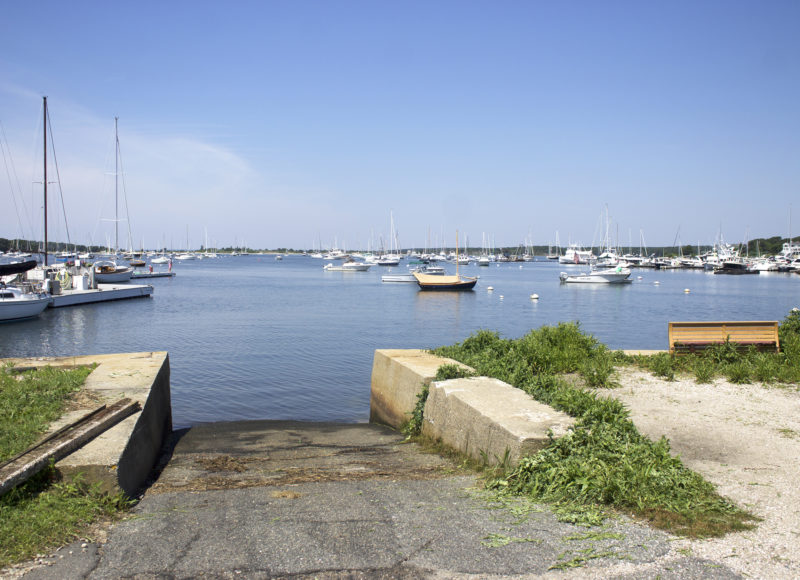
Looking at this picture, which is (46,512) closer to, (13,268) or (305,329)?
(305,329)

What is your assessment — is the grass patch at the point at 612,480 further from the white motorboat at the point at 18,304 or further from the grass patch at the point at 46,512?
the white motorboat at the point at 18,304

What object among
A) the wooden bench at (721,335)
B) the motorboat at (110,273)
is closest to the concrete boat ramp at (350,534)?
the wooden bench at (721,335)

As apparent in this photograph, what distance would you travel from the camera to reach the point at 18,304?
33031mm

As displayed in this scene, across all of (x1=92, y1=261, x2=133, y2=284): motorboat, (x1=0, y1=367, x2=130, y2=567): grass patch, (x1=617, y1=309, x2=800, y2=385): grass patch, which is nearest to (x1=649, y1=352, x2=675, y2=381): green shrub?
(x1=617, y1=309, x2=800, y2=385): grass patch

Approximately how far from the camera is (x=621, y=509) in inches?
198

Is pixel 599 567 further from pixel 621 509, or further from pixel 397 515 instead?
pixel 397 515

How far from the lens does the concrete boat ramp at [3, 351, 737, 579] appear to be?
4.13m

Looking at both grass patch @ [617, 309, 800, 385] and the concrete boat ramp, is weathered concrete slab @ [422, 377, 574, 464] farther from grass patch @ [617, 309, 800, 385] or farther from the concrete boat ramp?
grass patch @ [617, 309, 800, 385]

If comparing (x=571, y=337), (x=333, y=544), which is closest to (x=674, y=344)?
(x=571, y=337)

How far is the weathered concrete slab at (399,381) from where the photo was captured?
938cm

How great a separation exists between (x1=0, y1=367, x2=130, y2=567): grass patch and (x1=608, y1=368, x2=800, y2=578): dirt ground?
456 cm

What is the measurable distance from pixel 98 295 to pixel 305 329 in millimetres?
21565

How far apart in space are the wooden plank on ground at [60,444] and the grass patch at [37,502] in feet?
0.37

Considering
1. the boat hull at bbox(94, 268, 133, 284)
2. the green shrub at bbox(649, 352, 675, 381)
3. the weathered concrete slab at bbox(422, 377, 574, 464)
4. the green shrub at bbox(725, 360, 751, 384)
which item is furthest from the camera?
the boat hull at bbox(94, 268, 133, 284)
